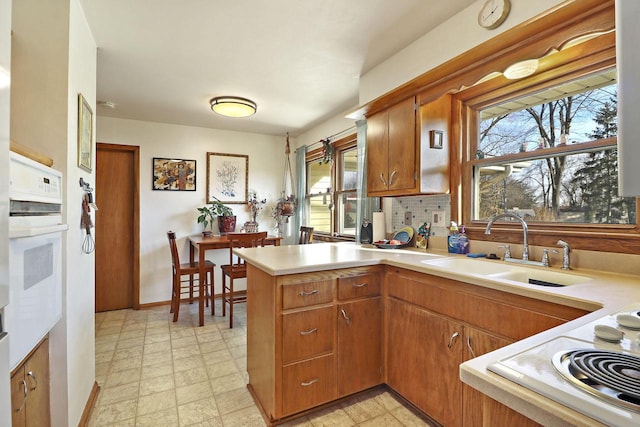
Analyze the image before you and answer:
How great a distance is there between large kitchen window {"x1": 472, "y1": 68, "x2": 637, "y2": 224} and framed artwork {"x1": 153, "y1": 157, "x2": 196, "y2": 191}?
11.4 ft

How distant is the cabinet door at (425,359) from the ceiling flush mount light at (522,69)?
1450 mm

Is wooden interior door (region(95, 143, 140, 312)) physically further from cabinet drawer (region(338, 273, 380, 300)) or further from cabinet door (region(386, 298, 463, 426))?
cabinet door (region(386, 298, 463, 426))

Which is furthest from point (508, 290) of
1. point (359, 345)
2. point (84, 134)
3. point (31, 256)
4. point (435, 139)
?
point (84, 134)

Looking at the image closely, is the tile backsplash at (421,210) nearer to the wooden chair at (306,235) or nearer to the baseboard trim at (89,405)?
the wooden chair at (306,235)

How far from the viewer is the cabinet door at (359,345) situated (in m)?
1.85

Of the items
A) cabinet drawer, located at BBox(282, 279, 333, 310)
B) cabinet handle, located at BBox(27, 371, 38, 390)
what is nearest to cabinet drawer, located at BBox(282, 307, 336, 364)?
cabinet drawer, located at BBox(282, 279, 333, 310)

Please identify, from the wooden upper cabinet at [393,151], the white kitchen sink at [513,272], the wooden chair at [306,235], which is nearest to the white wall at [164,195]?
the wooden chair at [306,235]

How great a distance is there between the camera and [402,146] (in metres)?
2.32

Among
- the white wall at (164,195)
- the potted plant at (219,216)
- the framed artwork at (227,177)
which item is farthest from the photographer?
the framed artwork at (227,177)

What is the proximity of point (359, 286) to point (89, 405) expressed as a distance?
180cm

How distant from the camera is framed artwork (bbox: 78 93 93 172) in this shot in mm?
1696

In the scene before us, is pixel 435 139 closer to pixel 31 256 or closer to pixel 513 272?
pixel 513 272

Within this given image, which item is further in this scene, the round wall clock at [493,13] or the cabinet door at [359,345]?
the cabinet door at [359,345]

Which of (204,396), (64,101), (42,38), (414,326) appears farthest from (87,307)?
(414,326)
